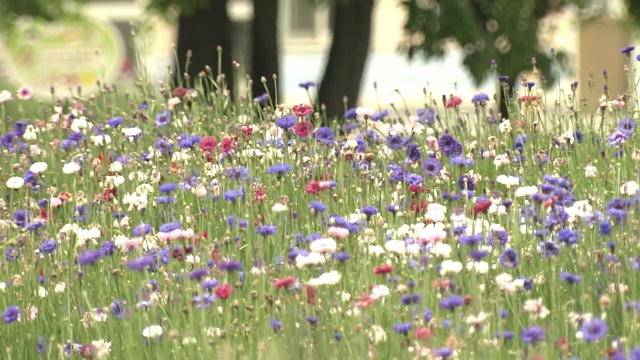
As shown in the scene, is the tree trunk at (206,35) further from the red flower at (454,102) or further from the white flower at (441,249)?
the white flower at (441,249)

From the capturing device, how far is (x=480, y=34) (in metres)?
16.8

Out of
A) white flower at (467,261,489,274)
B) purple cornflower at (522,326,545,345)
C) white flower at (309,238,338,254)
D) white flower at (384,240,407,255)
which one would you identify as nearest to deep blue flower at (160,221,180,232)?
white flower at (309,238,338,254)

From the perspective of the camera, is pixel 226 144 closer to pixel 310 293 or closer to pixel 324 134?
pixel 324 134

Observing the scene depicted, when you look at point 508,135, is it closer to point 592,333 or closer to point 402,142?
point 402,142

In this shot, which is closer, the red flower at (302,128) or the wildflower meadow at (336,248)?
the wildflower meadow at (336,248)

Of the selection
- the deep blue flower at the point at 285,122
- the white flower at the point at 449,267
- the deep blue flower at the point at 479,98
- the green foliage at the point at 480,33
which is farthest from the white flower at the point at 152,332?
the green foliage at the point at 480,33

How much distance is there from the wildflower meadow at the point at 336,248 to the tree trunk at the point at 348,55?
9.87 m

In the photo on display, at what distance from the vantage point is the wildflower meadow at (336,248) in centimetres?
425

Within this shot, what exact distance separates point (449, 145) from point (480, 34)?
1077 cm

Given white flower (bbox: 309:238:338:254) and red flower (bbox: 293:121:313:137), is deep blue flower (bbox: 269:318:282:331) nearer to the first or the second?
white flower (bbox: 309:238:338:254)

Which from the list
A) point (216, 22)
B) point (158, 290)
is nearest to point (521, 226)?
point (158, 290)

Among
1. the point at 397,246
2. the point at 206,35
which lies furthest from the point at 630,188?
the point at 206,35

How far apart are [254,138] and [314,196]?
3.53 ft

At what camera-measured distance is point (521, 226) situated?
17.3ft
